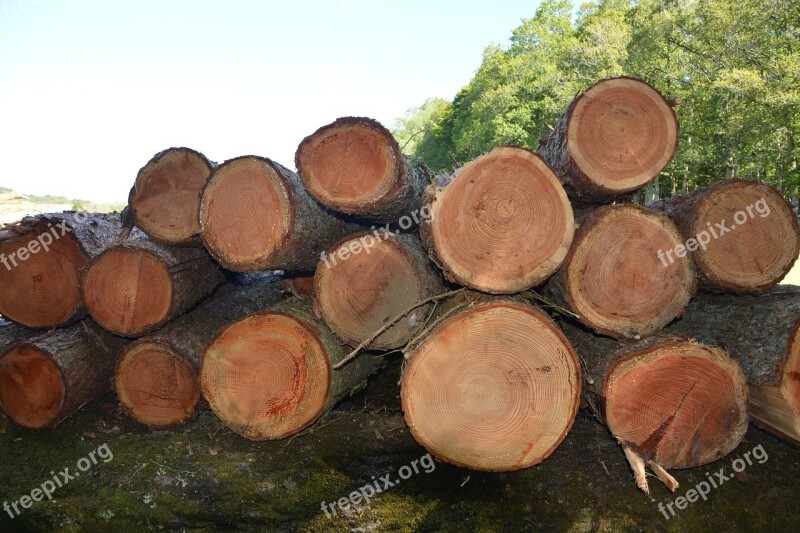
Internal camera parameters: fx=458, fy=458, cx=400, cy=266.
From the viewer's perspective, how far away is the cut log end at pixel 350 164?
2781mm

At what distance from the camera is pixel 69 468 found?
3.05 m

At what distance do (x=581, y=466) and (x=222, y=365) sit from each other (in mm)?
2323

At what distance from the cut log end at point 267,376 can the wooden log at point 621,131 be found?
190 centimetres

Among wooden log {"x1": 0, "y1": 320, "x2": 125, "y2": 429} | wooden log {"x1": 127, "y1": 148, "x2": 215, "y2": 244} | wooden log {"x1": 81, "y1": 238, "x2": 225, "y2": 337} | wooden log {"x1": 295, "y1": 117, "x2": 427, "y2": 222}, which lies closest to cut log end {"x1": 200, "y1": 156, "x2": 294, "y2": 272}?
wooden log {"x1": 295, "y1": 117, "x2": 427, "y2": 222}

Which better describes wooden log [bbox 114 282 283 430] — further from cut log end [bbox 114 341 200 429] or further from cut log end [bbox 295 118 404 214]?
cut log end [bbox 295 118 404 214]

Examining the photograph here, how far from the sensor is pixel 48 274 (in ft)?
11.7

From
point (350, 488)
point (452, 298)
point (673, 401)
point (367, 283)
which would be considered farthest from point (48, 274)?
point (673, 401)

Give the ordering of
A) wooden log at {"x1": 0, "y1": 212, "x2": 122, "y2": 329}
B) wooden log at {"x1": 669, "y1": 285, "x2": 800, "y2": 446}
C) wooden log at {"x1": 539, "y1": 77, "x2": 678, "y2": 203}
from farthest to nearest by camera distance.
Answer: wooden log at {"x1": 0, "y1": 212, "x2": 122, "y2": 329} → wooden log at {"x1": 539, "y1": 77, "x2": 678, "y2": 203} → wooden log at {"x1": 669, "y1": 285, "x2": 800, "y2": 446}

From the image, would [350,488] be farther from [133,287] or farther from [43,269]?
[43,269]

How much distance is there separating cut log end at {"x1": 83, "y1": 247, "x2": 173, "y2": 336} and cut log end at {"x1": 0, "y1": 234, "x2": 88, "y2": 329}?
0.35 metres

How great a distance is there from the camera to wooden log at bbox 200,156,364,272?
2877 mm

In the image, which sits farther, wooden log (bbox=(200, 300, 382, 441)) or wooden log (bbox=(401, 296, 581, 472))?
wooden log (bbox=(200, 300, 382, 441))

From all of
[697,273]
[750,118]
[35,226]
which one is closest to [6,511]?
[35,226]

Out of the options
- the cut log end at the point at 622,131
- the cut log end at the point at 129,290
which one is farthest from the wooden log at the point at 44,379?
the cut log end at the point at 622,131
